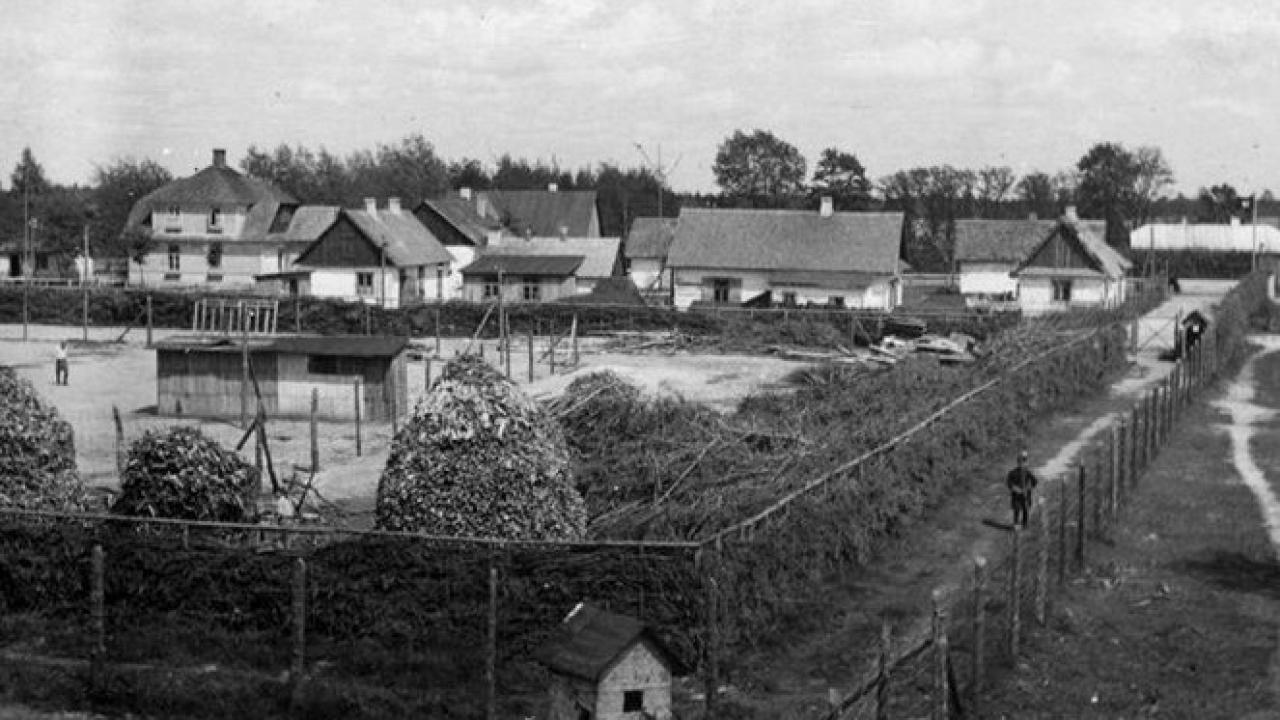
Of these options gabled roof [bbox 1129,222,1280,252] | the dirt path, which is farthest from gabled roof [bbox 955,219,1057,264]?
the dirt path

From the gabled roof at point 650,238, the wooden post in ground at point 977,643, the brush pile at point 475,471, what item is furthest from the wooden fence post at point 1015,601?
the gabled roof at point 650,238

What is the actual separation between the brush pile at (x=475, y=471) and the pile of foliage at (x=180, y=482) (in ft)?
7.69

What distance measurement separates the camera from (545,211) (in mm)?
106438

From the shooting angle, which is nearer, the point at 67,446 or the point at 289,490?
the point at 67,446

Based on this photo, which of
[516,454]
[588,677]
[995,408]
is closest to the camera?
[588,677]

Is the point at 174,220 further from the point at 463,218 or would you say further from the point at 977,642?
the point at 977,642

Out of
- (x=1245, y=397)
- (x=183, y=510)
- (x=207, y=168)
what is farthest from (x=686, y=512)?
(x=207, y=168)

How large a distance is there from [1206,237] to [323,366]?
302 feet

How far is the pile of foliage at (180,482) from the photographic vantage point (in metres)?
19.2

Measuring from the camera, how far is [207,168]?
297 ft

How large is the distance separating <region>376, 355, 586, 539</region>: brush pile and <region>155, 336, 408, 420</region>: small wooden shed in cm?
1843

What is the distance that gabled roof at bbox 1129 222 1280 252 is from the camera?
11294 centimetres

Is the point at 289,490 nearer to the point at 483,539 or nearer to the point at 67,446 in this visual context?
the point at 67,446

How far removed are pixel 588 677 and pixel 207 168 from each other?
276 ft
